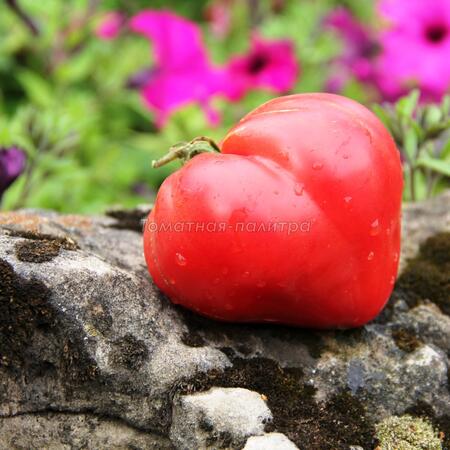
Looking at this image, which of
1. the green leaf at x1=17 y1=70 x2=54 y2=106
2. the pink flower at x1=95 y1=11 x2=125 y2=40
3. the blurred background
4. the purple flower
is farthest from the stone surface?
the pink flower at x1=95 y1=11 x2=125 y2=40

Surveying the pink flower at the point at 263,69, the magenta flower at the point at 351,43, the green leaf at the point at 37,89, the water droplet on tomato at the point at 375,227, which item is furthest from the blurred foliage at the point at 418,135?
the magenta flower at the point at 351,43

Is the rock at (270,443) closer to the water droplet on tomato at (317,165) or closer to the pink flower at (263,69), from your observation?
the water droplet on tomato at (317,165)

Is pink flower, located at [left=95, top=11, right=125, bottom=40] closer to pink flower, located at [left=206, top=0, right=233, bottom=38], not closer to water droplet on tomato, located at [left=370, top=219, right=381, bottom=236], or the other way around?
pink flower, located at [left=206, top=0, right=233, bottom=38]

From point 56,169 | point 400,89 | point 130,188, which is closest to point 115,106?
point 130,188

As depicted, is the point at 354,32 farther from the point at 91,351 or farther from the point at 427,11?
the point at 91,351

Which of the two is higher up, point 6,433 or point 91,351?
point 91,351
